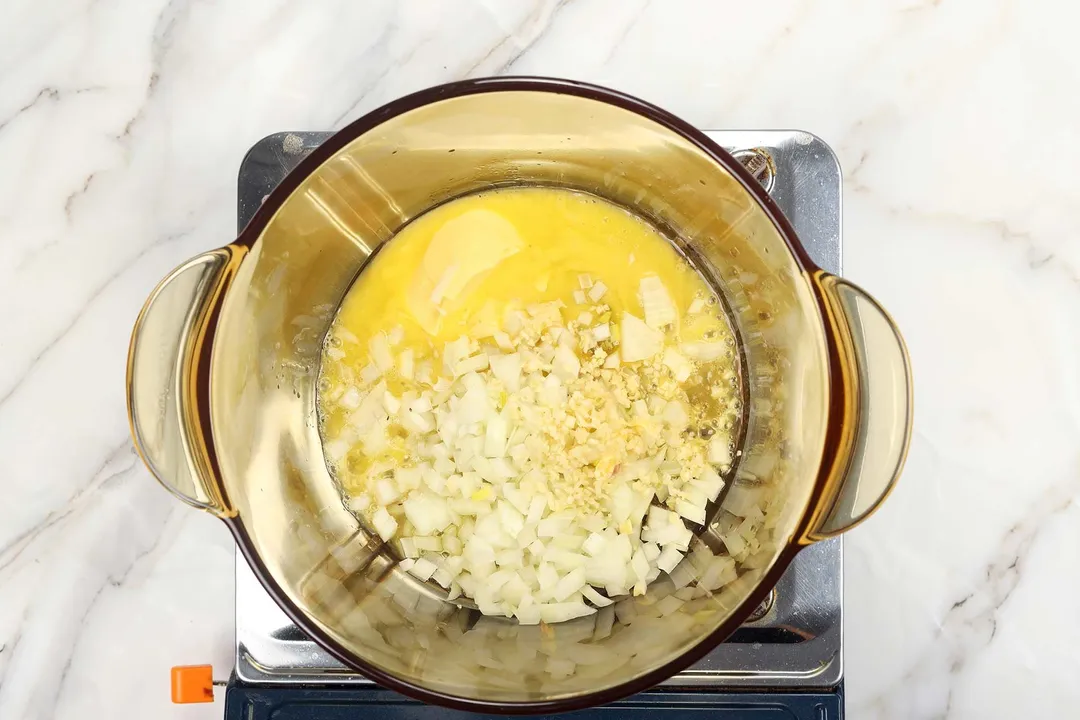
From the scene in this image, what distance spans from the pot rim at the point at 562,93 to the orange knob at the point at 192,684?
1.11 feet

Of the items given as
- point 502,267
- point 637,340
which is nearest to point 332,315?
point 502,267

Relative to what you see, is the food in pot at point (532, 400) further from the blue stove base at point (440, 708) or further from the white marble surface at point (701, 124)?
the white marble surface at point (701, 124)

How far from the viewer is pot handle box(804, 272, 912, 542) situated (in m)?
0.61

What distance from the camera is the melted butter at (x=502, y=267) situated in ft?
2.65

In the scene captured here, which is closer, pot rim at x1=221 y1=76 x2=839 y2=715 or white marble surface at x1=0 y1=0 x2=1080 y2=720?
pot rim at x1=221 y1=76 x2=839 y2=715

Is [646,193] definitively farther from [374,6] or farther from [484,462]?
[374,6]

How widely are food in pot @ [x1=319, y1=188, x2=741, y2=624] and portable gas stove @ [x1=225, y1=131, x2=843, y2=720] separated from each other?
0.37 feet

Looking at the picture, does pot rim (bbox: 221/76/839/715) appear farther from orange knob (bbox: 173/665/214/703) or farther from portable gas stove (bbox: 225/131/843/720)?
orange knob (bbox: 173/665/214/703)

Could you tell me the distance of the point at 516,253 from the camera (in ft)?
2.67

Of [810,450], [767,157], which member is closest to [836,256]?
[767,157]

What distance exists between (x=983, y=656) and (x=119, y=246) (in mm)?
1147

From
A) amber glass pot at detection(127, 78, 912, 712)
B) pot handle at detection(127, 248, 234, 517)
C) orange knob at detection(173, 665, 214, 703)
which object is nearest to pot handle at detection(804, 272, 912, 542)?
amber glass pot at detection(127, 78, 912, 712)

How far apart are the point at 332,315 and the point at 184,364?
215mm

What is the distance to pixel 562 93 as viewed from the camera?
616 millimetres
